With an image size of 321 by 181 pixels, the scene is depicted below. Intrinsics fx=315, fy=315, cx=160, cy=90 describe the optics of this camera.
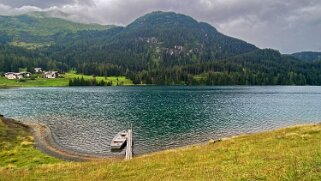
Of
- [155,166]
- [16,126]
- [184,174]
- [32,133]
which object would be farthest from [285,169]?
[16,126]

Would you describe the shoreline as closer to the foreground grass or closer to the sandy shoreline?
the sandy shoreline

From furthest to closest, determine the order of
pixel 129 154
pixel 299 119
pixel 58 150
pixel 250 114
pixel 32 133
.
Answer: pixel 250 114, pixel 299 119, pixel 32 133, pixel 58 150, pixel 129 154

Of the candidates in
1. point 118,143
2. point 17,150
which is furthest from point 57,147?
point 118,143

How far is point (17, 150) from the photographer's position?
55.0m

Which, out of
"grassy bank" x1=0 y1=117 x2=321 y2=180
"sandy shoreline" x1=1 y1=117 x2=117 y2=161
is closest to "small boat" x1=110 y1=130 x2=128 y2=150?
"sandy shoreline" x1=1 y1=117 x2=117 y2=161

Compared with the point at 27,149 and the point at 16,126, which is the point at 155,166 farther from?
the point at 16,126

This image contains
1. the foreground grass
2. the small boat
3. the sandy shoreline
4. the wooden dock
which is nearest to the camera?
the foreground grass

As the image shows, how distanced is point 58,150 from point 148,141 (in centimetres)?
1918

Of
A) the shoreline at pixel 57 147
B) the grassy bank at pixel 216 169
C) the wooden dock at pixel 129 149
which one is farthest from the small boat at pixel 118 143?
the grassy bank at pixel 216 169

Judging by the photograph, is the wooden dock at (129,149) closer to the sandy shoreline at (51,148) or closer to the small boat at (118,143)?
the small boat at (118,143)

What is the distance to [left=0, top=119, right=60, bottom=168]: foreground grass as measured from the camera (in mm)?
47503

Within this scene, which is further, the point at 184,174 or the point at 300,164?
the point at 184,174

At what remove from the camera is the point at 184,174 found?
951 inches

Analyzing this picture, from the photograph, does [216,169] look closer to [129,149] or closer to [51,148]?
[129,149]
